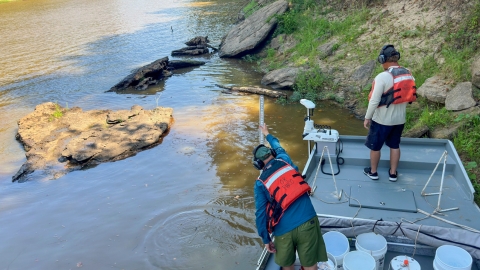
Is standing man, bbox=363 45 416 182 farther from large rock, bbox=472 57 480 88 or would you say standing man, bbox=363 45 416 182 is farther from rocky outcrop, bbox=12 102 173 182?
rocky outcrop, bbox=12 102 173 182

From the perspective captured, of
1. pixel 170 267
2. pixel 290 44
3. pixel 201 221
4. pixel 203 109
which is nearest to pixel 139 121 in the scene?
pixel 203 109

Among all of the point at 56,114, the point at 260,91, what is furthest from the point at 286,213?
the point at 56,114

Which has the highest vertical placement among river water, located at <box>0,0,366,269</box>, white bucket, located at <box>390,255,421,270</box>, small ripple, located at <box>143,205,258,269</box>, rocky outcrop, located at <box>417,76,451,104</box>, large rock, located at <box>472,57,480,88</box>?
large rock, located at <box>472,57,480,88</box>

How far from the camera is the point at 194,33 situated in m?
22.2

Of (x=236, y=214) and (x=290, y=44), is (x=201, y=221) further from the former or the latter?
(x=290, y=44)

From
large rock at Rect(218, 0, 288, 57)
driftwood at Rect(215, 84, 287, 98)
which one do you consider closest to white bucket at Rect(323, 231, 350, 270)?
driftwood at Rect(215, 84, 287, 98)

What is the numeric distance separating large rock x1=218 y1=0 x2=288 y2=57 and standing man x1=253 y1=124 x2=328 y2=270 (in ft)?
41.7

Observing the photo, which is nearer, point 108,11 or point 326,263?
point 326,263

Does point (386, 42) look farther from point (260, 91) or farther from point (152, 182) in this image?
point (152, 182)

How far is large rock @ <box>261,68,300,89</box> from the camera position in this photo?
11.5 meters

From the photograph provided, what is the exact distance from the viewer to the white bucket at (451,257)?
11.5ft

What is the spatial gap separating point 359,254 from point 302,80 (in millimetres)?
7983

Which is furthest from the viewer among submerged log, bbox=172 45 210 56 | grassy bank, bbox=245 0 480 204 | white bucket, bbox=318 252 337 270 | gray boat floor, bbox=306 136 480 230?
submerged log, bbox=172 45 210 56

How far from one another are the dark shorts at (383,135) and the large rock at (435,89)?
12.0 ft
